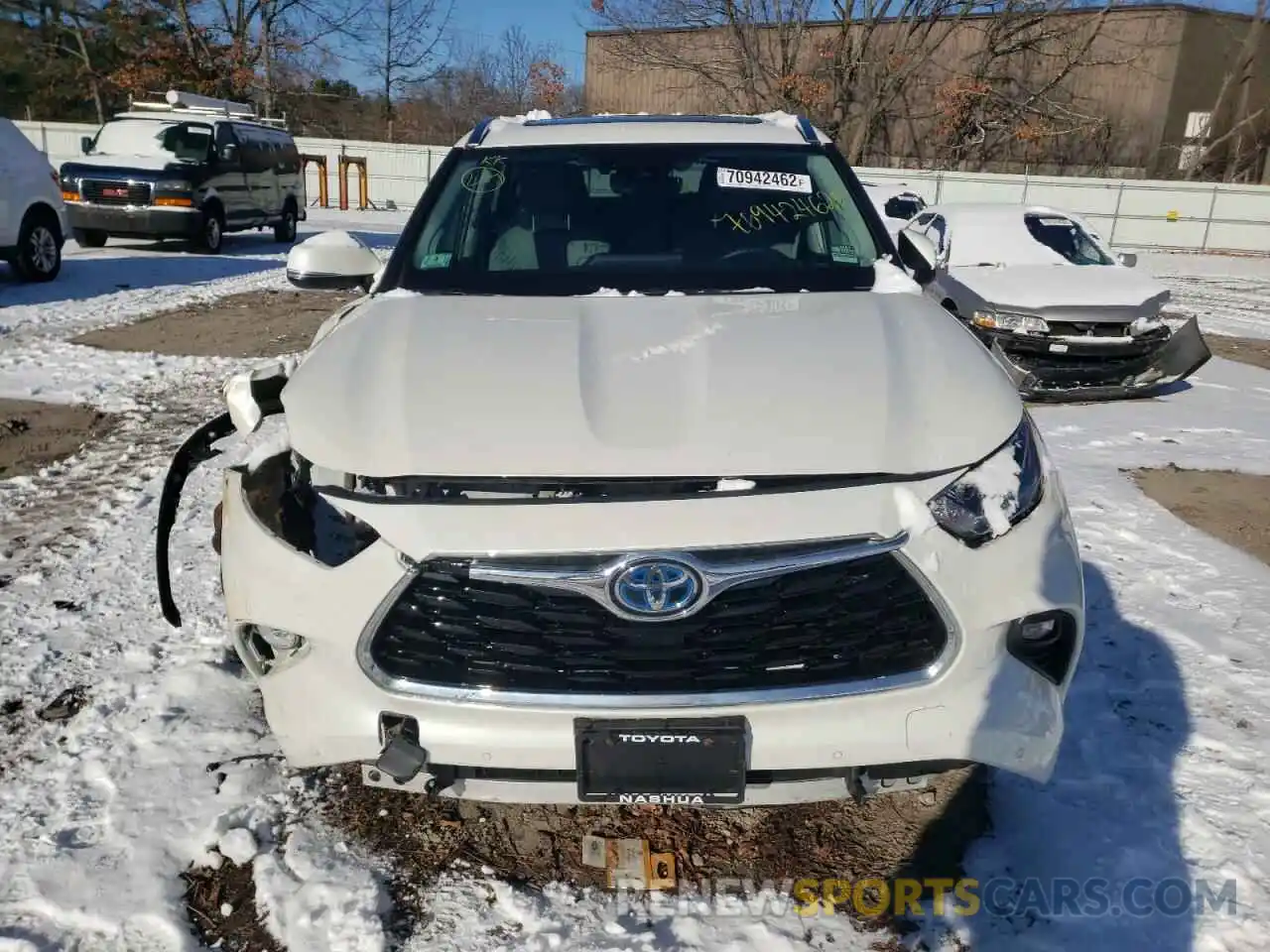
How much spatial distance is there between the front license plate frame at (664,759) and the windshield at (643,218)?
155 cm

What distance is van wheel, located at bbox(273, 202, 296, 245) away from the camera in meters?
17.3

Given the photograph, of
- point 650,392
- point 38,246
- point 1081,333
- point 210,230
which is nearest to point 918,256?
point 650,392

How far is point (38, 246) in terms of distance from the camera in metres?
10.8

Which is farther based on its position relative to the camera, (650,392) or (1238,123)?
(1238,123)

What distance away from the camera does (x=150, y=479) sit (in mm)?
5004

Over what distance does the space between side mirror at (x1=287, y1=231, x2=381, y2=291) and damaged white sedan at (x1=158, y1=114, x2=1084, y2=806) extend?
98 centimetres

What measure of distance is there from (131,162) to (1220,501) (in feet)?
47.4

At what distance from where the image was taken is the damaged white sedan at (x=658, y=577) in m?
1.91

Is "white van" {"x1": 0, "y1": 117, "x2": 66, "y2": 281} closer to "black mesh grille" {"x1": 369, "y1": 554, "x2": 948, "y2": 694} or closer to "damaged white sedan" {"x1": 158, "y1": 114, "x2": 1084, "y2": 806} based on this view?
"damaged white sedan" {"x1": 158, "y1": 114, "x2": 1084, "y2": 806}

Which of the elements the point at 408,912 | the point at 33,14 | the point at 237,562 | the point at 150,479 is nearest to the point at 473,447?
the point at 237,562

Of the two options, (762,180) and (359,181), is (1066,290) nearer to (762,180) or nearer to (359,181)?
(762,180)

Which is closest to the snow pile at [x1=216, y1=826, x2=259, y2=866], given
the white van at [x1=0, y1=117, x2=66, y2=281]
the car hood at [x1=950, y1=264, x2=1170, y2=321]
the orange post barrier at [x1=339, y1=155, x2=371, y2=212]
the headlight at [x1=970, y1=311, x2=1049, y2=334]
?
the headlight at [x1=970, y1=311, x2=1049, y2=334]

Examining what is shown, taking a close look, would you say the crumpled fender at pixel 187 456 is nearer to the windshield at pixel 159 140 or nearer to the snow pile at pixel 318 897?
the snow pile at pixel 318 897

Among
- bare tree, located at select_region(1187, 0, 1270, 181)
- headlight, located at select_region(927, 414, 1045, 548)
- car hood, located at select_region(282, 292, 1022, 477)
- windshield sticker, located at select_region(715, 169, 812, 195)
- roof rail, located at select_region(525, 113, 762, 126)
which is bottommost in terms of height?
headlight, located at select_region(927, 414, 1045, 548)
